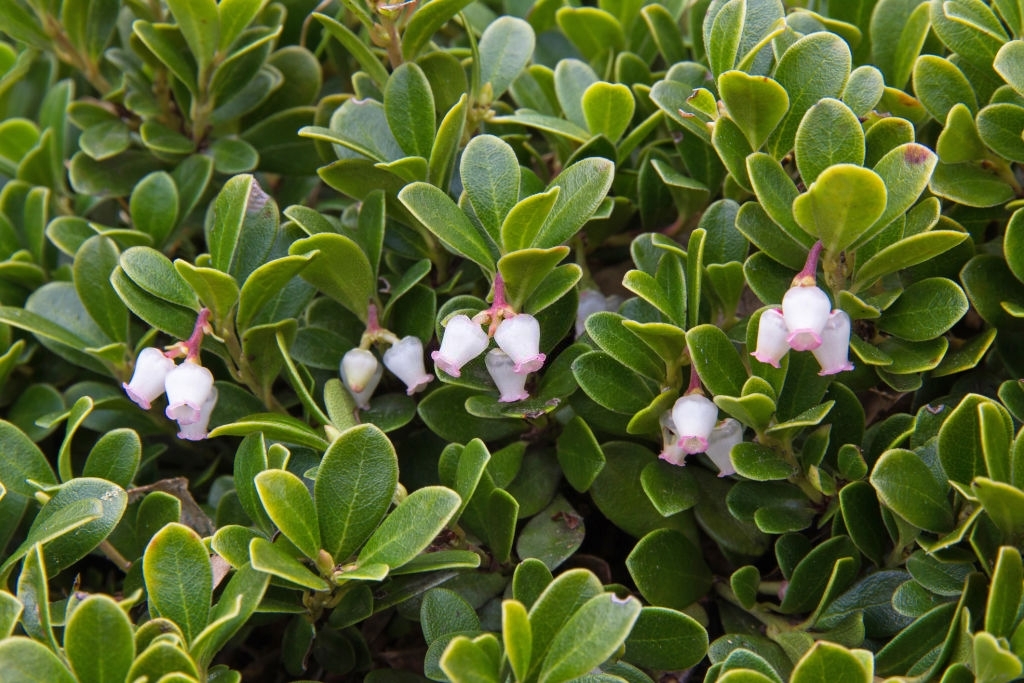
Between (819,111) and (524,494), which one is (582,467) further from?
(819,111)

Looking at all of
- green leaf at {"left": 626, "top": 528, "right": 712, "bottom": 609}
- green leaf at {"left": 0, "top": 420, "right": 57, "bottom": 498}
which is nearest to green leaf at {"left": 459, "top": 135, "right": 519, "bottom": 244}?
green leaf at {"left": 626, "top": 528, "right": 712, "bottom": 609}

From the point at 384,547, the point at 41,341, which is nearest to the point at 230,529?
the point at 384,547

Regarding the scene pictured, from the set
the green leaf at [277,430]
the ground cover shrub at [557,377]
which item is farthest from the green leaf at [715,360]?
the green leaf at [277,430]

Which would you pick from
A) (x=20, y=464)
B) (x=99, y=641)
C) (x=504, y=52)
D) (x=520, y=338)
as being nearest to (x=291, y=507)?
(x=99, y=641)

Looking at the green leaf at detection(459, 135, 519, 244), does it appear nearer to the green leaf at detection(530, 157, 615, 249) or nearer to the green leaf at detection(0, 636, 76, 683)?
the green leaf at detection(530, 157, 615, 249)

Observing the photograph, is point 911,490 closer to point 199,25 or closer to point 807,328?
point 807,328

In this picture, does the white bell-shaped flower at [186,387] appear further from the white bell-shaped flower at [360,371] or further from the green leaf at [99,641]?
the green leaf at [99,641]
